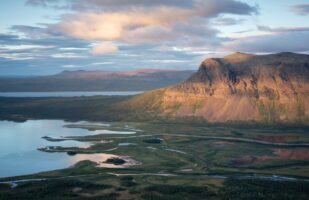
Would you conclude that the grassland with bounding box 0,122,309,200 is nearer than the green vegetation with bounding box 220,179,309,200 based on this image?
No

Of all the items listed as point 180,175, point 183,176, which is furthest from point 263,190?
point 180,175

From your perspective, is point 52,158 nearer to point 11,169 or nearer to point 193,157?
point 11,169

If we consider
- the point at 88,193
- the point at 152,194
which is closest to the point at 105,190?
the point at 88,193

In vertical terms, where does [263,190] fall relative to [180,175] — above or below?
above

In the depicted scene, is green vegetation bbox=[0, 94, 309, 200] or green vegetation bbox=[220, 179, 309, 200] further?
green vegetation bbox=[0, 94, 309, 200]

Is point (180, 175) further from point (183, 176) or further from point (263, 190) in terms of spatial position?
point (263, 190)

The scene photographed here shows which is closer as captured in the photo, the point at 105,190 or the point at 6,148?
the point at 105,190

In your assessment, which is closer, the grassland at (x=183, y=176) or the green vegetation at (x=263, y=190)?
the green vegetation at (x=263, y=190)

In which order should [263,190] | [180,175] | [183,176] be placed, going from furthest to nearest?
[180,175]
[183,176]
[263,190]

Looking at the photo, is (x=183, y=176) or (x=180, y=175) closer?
(x=183, y=176)

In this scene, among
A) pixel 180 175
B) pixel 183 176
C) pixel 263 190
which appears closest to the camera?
pixel 263 190

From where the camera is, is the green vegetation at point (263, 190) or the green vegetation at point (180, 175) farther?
the green vegetation at point (180, 175)
